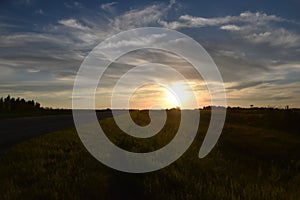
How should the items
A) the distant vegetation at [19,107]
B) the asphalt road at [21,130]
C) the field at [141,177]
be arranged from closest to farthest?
the field at [141,177] < the asphalt road at [21,130] < the distant vegetation at [19,107]

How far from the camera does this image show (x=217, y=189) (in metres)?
7.67

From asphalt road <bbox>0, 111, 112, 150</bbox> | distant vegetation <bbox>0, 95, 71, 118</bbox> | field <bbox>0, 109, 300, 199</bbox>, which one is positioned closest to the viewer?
field <bbox>0, 109, 300, 199</bbox>

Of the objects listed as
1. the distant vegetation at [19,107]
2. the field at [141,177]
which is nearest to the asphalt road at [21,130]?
the field at [141,177]

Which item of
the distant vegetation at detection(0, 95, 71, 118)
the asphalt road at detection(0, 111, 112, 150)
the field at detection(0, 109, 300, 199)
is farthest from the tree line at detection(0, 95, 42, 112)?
the field at detection(0, 109, 300, 199)

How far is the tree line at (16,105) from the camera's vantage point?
57688mm

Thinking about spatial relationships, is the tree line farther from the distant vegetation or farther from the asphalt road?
the asphalt road

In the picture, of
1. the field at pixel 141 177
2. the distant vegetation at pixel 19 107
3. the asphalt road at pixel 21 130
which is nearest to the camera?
the field at pixel 141 177

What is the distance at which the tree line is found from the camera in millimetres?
57688

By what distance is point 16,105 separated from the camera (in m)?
64.0

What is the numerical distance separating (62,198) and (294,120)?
18215 millimetres

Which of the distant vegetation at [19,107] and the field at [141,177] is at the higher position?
the distant vegetation at [19,107]

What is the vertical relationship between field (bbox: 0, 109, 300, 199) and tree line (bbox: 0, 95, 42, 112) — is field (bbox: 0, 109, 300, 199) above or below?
below

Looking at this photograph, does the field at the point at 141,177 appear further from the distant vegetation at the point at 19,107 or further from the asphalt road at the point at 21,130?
the distant vegetation at the point at 19,107

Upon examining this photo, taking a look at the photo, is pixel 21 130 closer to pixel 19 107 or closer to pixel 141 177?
pixel 141 177
